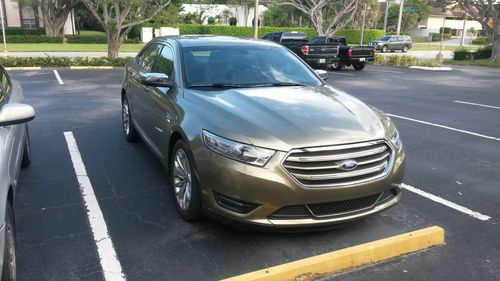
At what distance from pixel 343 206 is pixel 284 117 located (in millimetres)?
835

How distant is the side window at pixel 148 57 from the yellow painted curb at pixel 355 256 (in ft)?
11.2

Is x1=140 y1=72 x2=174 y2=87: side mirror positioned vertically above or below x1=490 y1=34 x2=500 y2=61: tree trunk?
above

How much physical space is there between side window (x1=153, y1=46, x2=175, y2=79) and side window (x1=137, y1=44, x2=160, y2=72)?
0.27 m

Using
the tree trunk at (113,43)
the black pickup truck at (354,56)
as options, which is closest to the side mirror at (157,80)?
the tree trunk at (113,43)

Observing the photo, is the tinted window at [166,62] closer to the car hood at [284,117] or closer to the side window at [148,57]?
the side window at [148,57]

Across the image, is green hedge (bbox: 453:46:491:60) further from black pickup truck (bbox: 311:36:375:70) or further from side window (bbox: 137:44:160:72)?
side window (bbox: 137:44:160:72)

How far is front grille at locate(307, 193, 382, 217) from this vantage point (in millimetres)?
3402

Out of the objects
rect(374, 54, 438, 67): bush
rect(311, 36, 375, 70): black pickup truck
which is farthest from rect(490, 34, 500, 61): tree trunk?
rect(311, 36, 375, 70): black pickup truck

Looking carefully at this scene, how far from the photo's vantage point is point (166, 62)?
16.8 ft

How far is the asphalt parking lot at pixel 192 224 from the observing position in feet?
11.0

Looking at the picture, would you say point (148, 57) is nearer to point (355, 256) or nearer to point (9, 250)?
point (9, 250)

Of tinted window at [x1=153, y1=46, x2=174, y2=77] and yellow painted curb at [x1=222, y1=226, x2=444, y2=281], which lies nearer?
yellow painted curb at [x1=222, y1=226, x2=444, y2=281]

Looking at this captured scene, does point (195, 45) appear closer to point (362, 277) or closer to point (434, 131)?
point (362, 277)

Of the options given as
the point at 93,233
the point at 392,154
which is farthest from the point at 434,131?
the point at 93,233
